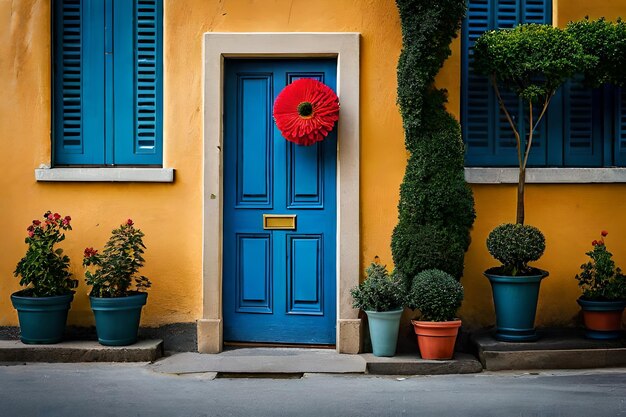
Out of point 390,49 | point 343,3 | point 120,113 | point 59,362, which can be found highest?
point 343,3

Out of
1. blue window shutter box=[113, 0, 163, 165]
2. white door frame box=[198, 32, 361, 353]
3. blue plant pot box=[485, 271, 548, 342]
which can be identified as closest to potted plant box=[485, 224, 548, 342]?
blue plant pot box=[485, 271, 548, 342]

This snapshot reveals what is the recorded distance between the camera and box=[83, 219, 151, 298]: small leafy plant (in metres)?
7.50

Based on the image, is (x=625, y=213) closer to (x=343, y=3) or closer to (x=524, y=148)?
(x=524, y=148)

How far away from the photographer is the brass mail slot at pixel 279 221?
788 centimetres

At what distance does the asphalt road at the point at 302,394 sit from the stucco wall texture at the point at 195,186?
1.07 m

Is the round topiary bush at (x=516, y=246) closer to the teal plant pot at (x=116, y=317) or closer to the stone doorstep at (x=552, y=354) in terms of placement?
the stone doorstep at (x=552, y=354)

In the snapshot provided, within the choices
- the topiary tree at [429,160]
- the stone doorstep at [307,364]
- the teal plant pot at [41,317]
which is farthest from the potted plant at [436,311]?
the teal plant pot at [41,317]

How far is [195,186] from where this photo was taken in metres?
7.88

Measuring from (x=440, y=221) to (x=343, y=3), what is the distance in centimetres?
246

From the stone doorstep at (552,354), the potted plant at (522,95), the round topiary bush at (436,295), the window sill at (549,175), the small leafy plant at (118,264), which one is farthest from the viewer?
the window sill at (549,175)

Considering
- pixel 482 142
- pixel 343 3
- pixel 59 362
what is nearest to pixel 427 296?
pixel 482 142

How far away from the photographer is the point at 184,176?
25.8 ft

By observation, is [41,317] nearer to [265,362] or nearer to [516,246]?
[265,362]

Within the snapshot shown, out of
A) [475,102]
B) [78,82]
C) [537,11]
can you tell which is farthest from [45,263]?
[537,11]
